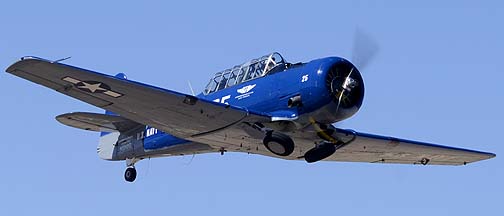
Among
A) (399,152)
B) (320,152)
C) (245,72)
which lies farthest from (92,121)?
(399,152)

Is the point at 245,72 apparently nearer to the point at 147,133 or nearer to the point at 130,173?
the point at 147,133

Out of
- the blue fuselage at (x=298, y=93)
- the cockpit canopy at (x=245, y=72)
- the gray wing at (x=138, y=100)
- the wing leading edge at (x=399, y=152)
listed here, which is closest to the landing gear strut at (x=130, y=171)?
the gray wing at (x=138, y=100)

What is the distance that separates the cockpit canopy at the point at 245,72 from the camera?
23.9 meters

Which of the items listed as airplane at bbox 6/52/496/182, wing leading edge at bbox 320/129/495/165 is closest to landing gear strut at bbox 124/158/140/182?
airplane at bbox 6/52/496/182

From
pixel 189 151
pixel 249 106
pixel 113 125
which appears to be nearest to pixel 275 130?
pixel 249 106

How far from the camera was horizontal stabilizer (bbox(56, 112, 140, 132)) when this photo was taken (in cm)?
2553

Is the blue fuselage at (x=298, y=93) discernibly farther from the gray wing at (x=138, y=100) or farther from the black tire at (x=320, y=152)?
the black tire at (x=320, y=152)

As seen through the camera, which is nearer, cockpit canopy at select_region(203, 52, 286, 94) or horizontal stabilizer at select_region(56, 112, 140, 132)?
cockpit canopy at select_region(203, 52, 286, 94)

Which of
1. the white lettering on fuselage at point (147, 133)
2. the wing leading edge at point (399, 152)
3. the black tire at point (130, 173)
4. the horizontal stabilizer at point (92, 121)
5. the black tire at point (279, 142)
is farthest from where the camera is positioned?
the black tire at point (130, 173)

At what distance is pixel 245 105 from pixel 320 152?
1929 millimetres

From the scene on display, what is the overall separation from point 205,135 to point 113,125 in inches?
136

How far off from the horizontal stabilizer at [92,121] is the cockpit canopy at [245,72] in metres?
2.48

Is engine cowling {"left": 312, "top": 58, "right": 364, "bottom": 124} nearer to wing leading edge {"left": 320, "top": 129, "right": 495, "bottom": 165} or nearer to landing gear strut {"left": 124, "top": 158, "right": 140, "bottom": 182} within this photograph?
wing leading edge {"left": 320, "top": 129, "right": 495, "bottom": 165}

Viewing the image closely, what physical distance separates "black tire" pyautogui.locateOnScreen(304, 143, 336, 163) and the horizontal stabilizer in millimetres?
4854
